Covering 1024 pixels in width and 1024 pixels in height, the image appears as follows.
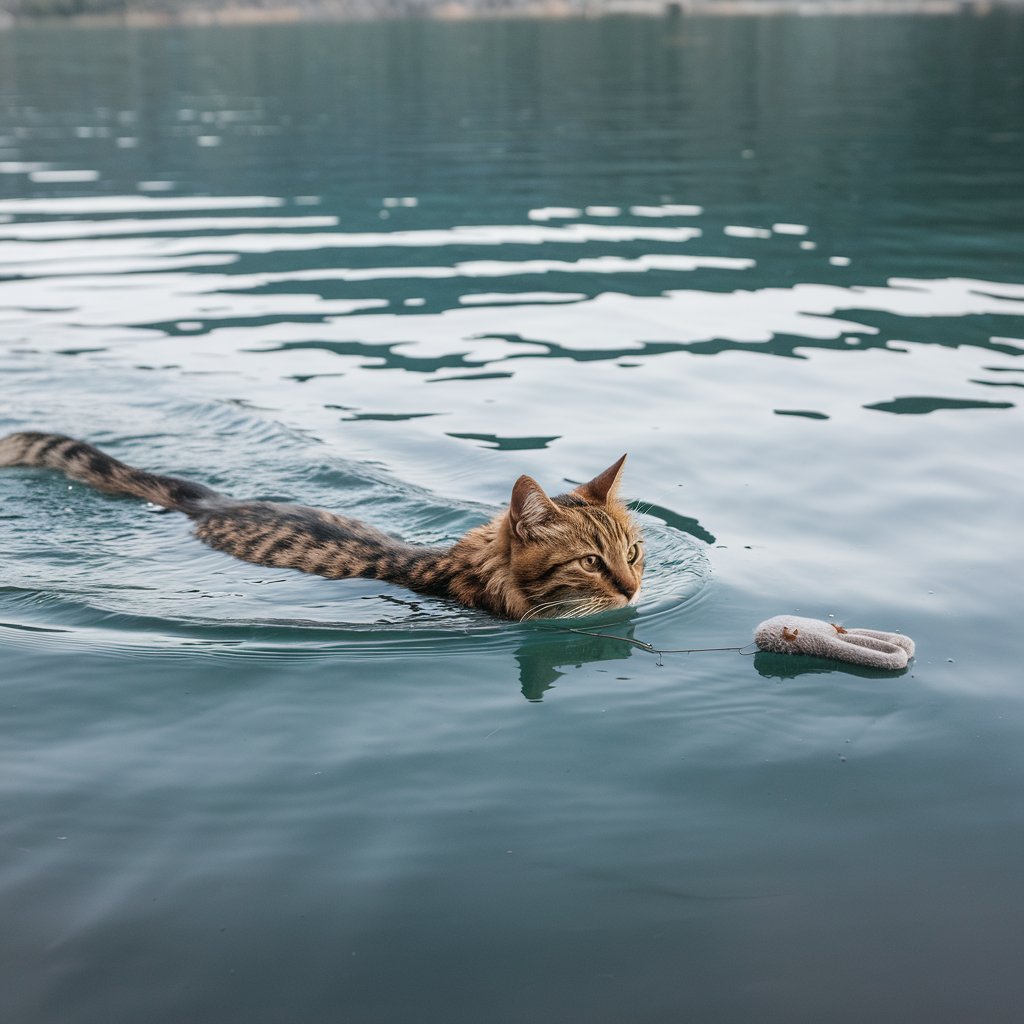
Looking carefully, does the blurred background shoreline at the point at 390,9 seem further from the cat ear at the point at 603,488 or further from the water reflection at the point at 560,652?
the water reflection at the point at 560,652

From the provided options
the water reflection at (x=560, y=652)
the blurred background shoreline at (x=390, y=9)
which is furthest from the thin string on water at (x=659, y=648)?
the blurred background shoreline at (x=390, y=9)

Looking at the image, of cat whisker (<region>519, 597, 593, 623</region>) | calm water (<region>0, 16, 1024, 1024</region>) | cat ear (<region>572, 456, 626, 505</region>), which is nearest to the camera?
calm water (<region>0, 16, 1024, 1024</region>)

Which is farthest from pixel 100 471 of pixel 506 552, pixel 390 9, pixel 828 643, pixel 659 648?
pixel 390 9

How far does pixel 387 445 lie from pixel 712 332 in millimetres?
4404

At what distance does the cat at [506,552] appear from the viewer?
656 cm

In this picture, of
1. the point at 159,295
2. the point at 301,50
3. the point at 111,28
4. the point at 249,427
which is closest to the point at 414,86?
the point at 301,50

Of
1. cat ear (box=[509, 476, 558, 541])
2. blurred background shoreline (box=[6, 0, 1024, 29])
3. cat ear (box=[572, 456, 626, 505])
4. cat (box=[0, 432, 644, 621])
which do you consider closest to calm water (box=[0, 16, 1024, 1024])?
cat (box=[0, 432, 644, 621])

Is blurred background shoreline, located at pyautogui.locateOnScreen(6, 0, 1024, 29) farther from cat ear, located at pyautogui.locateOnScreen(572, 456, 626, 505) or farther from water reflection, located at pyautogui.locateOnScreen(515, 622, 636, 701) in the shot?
water reflection, located at pyautogui.locateOnScreen(515, 622, 636, 701)

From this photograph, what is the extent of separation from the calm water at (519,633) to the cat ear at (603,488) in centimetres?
66

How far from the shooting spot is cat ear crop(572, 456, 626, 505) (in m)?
6.79

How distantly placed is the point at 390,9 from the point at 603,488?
343 feet

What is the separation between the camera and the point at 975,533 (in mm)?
8156

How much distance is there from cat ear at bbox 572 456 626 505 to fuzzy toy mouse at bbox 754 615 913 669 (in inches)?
41.2

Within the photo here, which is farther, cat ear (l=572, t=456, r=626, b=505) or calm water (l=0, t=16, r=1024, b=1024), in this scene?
cat ear (l=572, t=456, r=626, b=505)
